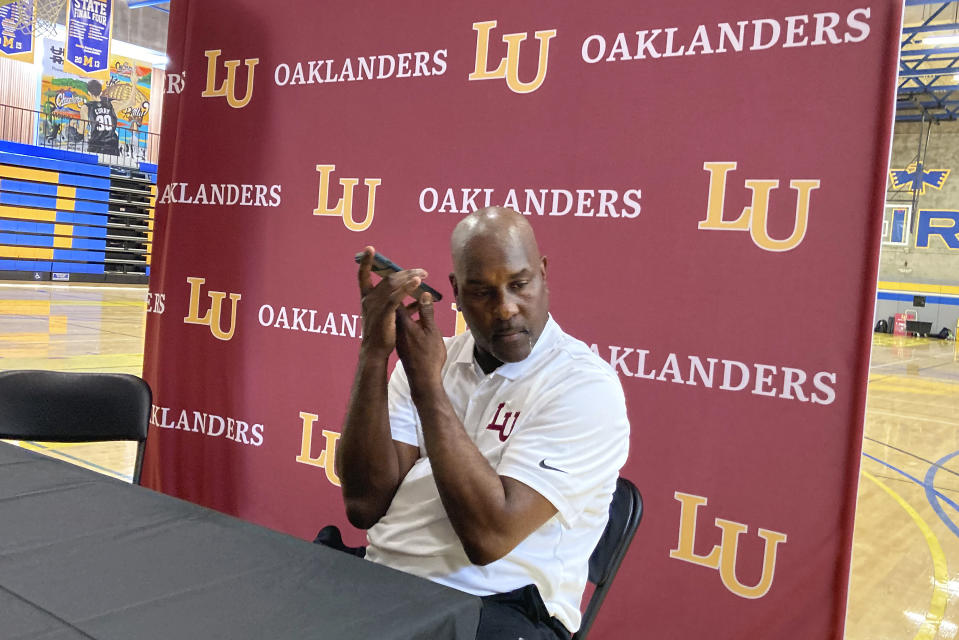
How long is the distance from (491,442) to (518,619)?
0.31m

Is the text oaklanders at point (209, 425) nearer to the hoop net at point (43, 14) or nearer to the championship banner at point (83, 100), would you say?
the hoop net at point (43, 14)

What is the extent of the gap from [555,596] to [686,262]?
106 cm

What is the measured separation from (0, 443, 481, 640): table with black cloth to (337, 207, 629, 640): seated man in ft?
0.86

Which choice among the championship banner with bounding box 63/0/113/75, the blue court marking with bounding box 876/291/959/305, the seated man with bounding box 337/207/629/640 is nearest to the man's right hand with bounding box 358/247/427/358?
the seated man with bounding box 337/207/629/640

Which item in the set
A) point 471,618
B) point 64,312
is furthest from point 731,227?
point 64,312

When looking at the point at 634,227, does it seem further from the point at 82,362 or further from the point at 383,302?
the point at 82,362

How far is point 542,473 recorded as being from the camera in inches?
50.3

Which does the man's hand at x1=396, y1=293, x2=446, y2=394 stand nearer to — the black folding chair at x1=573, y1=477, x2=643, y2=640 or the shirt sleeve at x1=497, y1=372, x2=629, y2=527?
the shirt sleeve at x1=497, y1=372, x2=629, y2=527

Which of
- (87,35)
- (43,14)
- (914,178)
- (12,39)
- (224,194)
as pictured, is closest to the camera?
(224,194)

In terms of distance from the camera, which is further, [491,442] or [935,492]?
[935,492]

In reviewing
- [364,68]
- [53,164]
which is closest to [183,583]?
[364,68]

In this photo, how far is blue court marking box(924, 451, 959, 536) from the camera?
396 centimetres

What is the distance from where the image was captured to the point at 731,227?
2023 millimetres

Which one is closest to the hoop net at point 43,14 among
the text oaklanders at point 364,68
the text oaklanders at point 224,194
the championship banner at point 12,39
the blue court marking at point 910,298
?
the text oaklanders at point 224,194
